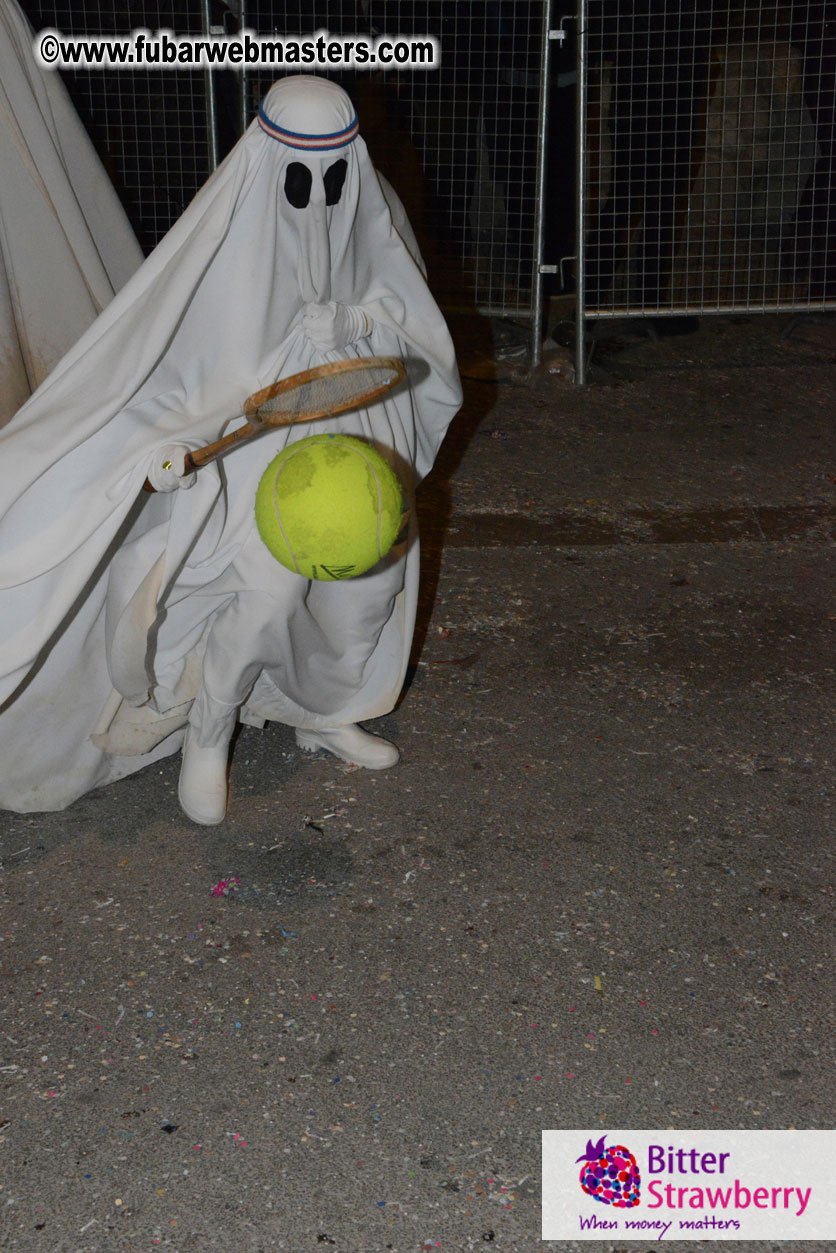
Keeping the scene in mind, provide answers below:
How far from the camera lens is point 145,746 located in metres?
3.43

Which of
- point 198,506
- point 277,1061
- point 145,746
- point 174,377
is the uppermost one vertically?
point 174,377

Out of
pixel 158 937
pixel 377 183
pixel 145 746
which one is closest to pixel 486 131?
pixel 377 183

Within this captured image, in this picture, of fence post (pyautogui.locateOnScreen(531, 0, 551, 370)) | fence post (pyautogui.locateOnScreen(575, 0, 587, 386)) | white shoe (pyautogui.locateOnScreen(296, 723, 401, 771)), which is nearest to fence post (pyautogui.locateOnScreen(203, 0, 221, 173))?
fence post (pyautogui.locateOnScreen(531, 0, 551, 370))

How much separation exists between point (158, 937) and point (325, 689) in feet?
2.69

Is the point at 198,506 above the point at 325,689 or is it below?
above

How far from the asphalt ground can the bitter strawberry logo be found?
A: 0.20 feet

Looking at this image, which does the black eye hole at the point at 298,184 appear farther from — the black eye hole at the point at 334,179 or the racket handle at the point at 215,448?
the racket handle at the point at 215,448

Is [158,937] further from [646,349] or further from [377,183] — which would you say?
[646,349]

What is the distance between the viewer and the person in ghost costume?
2969 mm

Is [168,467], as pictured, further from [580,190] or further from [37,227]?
[580,190]

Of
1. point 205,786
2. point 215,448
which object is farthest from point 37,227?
point 205,786

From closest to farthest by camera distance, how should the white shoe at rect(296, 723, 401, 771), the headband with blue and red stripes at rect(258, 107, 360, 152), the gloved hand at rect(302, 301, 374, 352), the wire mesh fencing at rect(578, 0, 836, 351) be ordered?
the headband with blue and red stripes at rect(258, 107, 360, 152)
the gloved hand at rect(302, 301, 374, 352)
the white shoe at rect(296, 723, 401, 771)
the wire mesh fencing at rect(578, 0, 836, 351)

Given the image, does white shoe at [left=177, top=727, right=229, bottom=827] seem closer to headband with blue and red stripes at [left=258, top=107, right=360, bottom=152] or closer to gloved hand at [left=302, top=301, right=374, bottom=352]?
gloved hand at [left=302, top=301, right=374, bottom=352]

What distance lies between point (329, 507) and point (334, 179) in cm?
79
